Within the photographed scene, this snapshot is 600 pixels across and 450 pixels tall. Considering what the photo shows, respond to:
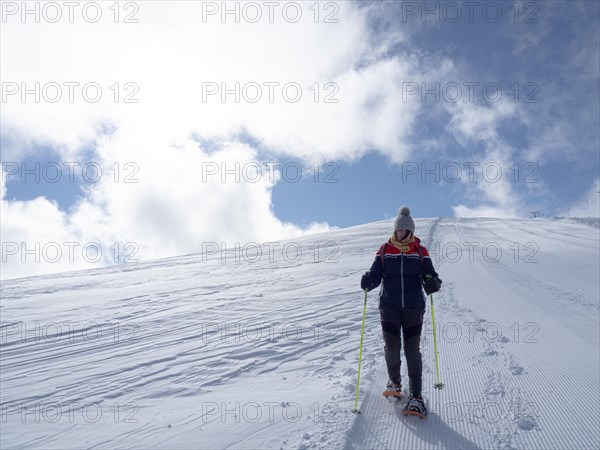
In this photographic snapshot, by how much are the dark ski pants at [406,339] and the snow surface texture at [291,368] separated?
0.41m

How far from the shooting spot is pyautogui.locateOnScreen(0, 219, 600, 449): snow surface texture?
4.14m

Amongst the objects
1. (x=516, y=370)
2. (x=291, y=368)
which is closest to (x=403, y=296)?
(x=516, y=370)

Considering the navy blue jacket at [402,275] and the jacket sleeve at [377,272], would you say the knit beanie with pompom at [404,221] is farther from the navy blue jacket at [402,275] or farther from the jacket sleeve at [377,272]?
the jacket sleeve at [377,272]

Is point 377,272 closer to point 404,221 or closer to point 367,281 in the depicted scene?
point 367,281

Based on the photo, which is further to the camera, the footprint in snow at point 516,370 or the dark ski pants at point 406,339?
the footprint in snow at point 516,370

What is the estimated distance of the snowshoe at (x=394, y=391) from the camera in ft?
14.8

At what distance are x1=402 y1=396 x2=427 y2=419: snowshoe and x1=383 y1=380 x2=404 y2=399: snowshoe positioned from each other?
0.23 metres

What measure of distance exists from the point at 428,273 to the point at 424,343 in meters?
2.64

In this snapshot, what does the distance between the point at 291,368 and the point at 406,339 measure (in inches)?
91.6

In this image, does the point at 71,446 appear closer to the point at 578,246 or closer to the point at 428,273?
the point at 428,273

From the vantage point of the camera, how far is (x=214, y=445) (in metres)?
4.09

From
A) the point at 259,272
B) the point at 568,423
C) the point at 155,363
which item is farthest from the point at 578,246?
the point at 155,363

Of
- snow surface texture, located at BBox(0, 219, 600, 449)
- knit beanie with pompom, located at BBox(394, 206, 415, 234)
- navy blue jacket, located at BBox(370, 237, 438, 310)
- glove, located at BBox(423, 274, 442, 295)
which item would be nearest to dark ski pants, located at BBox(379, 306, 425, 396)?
navy blue jacket, located at BBox(370, 237, 438, 310)

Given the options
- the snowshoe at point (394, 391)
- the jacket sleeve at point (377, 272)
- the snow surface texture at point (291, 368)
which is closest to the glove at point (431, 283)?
the jacket sleeve at point (377, 272)
